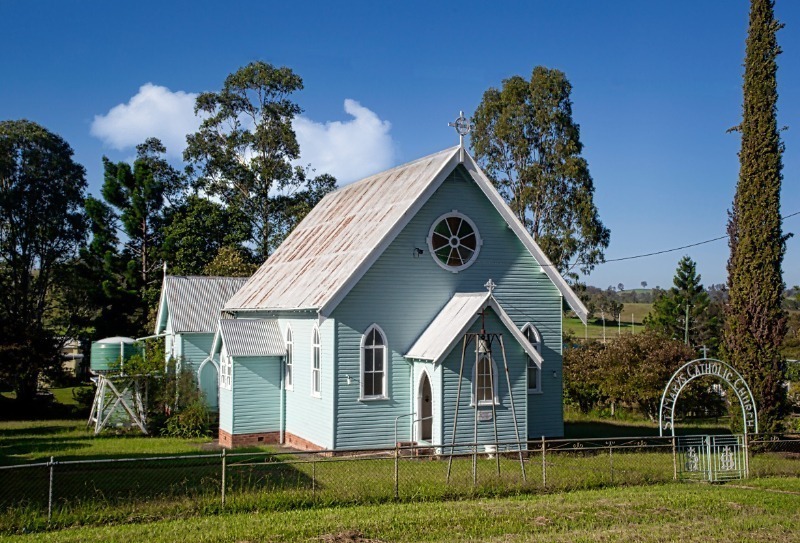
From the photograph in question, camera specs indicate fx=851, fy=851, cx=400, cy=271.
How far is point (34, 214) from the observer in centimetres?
4912

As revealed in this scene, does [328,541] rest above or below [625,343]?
below

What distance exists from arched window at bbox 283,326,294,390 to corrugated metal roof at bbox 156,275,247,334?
7.80 meters

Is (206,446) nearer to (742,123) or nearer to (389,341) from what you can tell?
(389,341)

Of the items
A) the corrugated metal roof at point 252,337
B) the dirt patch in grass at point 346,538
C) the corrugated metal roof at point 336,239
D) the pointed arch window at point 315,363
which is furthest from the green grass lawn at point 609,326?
the dirt patch in grass at point 346,538

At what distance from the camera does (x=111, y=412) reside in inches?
1186

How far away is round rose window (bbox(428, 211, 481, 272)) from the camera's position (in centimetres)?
2419

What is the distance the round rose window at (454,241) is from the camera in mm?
24188

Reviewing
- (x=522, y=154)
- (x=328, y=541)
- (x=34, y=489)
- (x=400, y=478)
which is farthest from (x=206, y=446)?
(x=522, y=154)

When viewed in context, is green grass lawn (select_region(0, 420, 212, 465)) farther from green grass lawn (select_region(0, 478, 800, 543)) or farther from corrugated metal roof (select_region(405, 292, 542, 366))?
green grass lawn (select_region(0, 478, 800, 543))

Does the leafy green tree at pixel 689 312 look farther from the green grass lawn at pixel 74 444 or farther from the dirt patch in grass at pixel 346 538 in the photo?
the dirt patch in grass at pixel 346 538

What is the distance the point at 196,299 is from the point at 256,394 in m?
9.67

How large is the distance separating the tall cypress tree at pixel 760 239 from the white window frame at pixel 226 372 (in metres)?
15.5

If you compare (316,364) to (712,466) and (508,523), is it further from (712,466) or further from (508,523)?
(508,523)

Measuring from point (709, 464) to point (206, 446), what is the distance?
49.7ft
